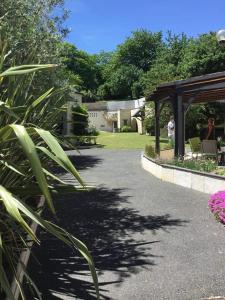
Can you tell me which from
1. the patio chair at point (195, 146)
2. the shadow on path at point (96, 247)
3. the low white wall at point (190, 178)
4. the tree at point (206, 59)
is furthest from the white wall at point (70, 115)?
the tree at point (206, 59)

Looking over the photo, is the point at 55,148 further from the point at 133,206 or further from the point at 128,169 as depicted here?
the point at 128,169

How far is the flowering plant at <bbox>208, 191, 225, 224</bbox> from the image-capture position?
25.9 feet

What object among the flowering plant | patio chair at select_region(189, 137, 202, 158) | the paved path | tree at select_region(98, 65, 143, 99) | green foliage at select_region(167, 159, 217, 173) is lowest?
the paved path

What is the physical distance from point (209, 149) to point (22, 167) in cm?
1128

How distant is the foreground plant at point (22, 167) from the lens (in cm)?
235

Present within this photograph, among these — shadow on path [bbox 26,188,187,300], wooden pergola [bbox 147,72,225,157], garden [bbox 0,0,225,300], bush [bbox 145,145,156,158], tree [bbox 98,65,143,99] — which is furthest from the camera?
tree [bbox 98,65,143,99]

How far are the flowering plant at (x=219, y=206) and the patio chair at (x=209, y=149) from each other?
603 centimetres

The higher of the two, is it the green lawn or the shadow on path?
the green lawn

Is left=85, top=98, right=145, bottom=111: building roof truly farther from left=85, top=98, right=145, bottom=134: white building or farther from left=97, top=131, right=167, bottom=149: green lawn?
left=97, top=131, right=167, bottom=149: green lawn

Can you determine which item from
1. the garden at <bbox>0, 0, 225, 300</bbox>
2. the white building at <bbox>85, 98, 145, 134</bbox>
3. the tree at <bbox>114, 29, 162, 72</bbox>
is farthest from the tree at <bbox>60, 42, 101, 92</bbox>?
the garden at <bbox>0, 0, 225, 300</bbox>

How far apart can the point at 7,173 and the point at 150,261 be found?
2703mm

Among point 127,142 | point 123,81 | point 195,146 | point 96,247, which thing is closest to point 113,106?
point 123,81

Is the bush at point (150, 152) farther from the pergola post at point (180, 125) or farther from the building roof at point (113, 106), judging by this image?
the building roof at point (113, 106)

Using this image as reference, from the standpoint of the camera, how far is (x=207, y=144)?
14.9 metres
